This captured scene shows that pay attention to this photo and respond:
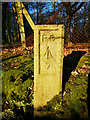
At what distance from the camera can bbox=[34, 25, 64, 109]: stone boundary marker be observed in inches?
94.3

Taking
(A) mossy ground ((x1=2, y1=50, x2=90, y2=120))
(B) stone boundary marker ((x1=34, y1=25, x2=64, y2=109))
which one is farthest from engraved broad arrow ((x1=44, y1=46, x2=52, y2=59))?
(A) mossy ground ((x1=2, y1=50, x2=90, y2=120))

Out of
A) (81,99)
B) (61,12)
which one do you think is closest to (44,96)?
(81,99)

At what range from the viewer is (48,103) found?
279cm

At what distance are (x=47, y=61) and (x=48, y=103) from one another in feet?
4.07

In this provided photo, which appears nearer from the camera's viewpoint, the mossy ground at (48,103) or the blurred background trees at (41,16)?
the mossy ground at (48,103)

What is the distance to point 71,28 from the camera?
3.79m

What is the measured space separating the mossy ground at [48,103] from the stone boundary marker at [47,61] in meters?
0.27

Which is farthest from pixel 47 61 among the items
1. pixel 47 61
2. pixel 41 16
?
pixel 41 16

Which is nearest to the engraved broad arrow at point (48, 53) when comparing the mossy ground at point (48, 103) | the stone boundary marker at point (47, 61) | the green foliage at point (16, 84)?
the stone boundary marker at point (47, 61)

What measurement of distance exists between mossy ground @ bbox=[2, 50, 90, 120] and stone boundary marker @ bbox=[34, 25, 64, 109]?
0.88 ft

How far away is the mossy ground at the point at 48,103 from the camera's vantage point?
248 centimetres

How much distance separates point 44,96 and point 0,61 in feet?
11.2

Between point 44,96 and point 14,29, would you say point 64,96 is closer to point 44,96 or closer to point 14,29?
point 44,96

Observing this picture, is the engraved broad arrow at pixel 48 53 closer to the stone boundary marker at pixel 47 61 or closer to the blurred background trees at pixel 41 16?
the stone boundary marker at pixel 47 61
